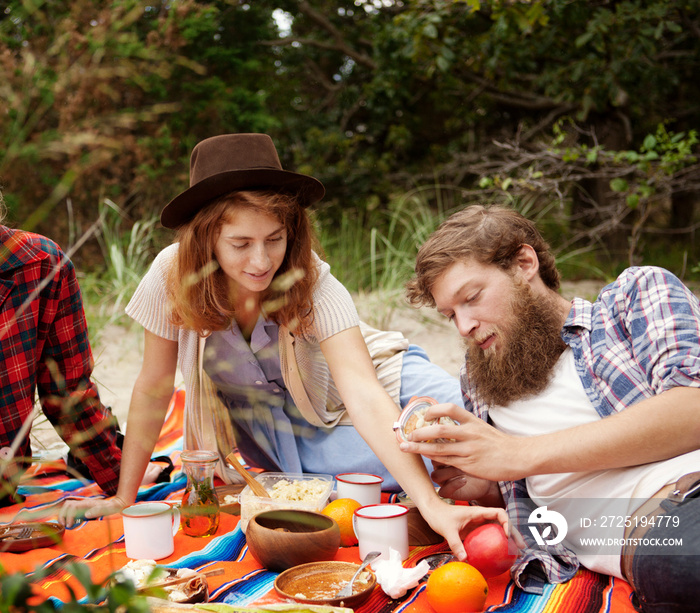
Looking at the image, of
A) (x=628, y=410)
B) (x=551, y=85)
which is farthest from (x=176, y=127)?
(x=628, y=410)

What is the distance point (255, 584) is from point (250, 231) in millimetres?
1227

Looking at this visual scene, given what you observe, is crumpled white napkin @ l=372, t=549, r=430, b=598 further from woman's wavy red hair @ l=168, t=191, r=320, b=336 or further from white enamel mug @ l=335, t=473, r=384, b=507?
woman's wavy red hair @ l=168, t=191, r=320, b=336

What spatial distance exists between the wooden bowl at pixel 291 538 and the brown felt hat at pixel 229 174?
1.21m

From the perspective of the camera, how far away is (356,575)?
1833mm

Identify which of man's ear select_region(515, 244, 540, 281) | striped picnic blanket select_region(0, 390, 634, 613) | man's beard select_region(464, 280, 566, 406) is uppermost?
man's ear select_region(515, 244, 540, 281)

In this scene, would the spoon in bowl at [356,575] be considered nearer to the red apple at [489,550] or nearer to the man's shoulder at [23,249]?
the red apple at [489,550]

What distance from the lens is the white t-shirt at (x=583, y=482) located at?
5.91ft

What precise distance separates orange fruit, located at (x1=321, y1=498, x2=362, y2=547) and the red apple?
50 centimetres

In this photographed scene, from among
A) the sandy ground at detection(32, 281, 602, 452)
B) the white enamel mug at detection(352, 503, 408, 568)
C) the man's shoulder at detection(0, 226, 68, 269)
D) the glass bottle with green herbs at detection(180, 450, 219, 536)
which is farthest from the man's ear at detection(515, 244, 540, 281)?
the sandy ground at detection(32, 281, 602, 452)

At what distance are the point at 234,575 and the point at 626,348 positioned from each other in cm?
146

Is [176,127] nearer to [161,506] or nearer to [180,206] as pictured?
[180,206]

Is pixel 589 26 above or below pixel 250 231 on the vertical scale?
above

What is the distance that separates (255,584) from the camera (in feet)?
6.46

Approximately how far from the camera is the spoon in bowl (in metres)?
1.75
